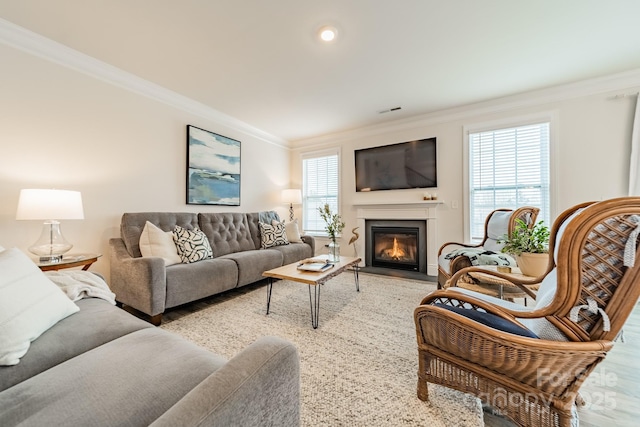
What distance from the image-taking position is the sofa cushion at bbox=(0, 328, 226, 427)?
62 cm

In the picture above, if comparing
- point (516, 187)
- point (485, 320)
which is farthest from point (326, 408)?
point (516, 187)

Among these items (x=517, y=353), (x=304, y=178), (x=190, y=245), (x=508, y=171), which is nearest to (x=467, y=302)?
(x=517, y=353)

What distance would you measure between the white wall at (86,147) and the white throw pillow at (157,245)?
0.49 meters

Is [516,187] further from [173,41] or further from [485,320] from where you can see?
[173,41]

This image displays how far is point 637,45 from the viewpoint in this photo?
7.64ft

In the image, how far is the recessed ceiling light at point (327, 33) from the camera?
6.86 feet

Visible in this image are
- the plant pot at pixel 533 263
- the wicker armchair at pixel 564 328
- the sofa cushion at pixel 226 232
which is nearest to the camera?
the wicker armchair at pixel 564 328

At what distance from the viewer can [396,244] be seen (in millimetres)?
4277

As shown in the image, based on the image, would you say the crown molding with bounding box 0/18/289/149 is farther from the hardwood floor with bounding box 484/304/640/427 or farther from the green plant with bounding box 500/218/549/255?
the hardwood floor with bounding box 484/304/640/427

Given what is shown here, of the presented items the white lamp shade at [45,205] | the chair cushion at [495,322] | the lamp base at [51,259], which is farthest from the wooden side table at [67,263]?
the chair cushion at [495,322]

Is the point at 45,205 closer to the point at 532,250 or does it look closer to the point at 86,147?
the point at 86,147

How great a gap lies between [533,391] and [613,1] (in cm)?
279

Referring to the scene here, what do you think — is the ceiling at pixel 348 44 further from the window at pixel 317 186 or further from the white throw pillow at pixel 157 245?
the white throw pillow at pixel 157 245

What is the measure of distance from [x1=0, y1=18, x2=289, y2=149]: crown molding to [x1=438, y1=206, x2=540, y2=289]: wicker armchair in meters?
3.71
